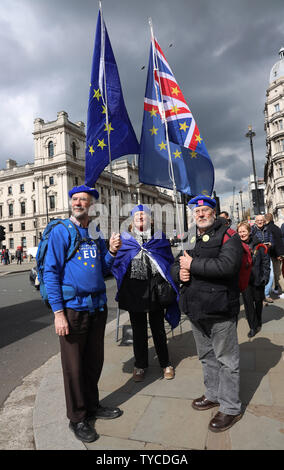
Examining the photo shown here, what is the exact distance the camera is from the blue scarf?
11.6 ft

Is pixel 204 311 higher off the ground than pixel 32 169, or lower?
lower

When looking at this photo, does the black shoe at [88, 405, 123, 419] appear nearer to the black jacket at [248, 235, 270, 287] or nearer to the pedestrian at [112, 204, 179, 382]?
the pedestrian at [112, 204, 179, 382]

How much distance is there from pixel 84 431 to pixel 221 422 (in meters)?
1.09

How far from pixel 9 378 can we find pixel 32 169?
5598 centimetres

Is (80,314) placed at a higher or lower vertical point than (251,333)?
higher

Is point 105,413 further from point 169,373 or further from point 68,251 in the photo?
point 68,251

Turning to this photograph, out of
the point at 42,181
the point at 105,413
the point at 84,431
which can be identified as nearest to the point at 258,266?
the point at 105,413

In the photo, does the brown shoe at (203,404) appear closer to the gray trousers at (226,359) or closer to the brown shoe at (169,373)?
the gray trousers at (226,359)

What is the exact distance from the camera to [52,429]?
255cm

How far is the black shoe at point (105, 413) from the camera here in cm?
270

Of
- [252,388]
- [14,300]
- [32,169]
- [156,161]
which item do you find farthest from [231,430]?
[32,169]

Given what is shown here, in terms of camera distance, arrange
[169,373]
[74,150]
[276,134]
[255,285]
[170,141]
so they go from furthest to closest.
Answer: [74,150] < [276,134] < [255,285] < [170,141] < [169,373]

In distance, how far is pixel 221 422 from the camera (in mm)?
2443
